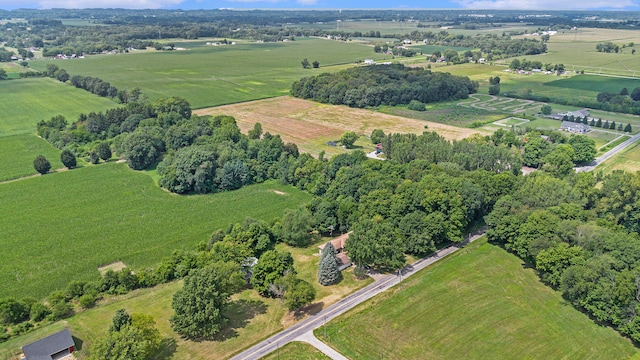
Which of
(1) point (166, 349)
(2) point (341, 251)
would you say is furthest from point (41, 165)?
(2) point (341, 251)

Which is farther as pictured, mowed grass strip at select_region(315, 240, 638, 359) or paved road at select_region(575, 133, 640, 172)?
paved road at select_region(575, 133, 640, 172)

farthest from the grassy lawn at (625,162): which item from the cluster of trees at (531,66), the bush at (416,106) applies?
the cluster of trees at (531,66)

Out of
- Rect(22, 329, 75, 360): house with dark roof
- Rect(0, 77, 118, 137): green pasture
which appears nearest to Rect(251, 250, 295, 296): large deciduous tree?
Rect(22, 329, 75, 360): house with dark roof

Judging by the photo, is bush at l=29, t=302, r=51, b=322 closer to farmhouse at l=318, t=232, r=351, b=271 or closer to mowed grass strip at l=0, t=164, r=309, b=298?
mowed grass strip at l=0, t=164, r=309, b=298

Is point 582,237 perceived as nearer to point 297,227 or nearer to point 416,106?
point 297,227

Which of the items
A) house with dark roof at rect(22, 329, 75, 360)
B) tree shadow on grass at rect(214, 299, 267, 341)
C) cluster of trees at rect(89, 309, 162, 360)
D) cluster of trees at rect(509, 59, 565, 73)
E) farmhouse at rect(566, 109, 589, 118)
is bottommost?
tree shadow on grass at rect(214, 299, 267, 341)

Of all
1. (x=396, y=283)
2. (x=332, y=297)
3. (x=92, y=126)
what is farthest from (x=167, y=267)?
(x=92, y=126)
